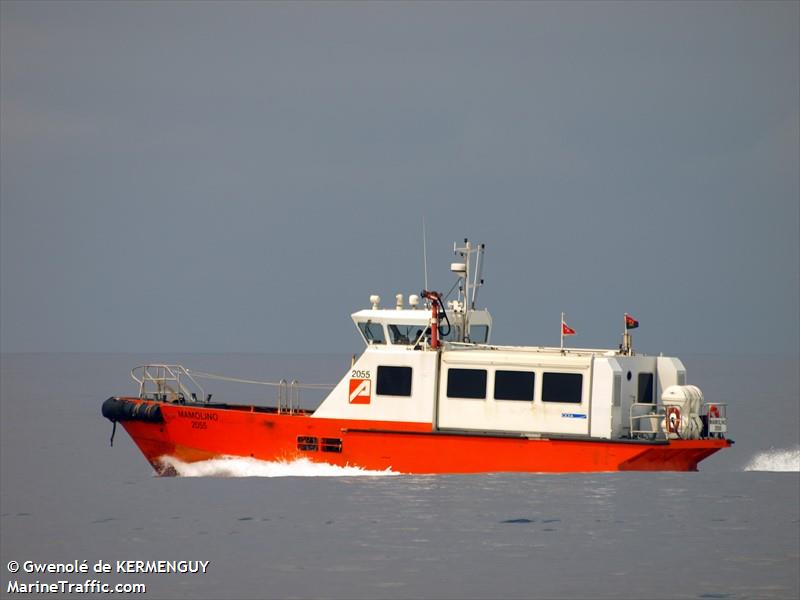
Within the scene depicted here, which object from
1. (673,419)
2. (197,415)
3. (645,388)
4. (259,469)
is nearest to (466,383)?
(645,388)

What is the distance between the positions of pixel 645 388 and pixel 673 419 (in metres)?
1.27

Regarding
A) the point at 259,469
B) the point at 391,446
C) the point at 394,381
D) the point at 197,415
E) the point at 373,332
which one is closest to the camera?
the point at 391,446

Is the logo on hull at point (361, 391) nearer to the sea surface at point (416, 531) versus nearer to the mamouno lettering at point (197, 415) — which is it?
the sea surface at point (416, 531)

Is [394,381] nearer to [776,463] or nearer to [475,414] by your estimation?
[475,414]

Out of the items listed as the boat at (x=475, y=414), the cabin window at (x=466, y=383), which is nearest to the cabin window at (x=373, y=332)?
the boat at (x=475, y=414)

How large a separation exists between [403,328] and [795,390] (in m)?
52.4

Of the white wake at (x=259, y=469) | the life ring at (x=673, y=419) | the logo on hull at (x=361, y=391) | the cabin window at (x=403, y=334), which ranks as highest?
the cabin window at (x=403, y=334)

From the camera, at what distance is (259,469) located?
25562 mm

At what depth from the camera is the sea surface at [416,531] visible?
18.2 metres

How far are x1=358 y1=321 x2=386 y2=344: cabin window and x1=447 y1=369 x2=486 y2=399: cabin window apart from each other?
160cm

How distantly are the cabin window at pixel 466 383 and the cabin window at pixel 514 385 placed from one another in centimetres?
25

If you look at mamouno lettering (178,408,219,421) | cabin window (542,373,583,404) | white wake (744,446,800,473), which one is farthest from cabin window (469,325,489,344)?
white wake (744,446,800,473)

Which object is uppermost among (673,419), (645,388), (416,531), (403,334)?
(403,334)

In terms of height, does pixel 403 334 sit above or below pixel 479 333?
below
